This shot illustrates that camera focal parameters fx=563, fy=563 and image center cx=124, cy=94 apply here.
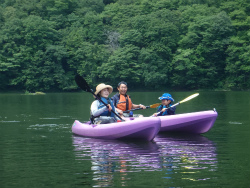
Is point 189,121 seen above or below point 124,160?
above

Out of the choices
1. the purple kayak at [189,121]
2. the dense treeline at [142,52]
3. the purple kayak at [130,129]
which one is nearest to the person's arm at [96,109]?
the purple kayak at [130,129]

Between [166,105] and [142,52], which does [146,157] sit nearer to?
[166,105]

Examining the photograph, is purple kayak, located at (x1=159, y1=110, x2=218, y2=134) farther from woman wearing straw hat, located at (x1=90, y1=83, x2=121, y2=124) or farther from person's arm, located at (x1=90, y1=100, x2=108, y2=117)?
person's arm, located at (x1=90, y1=100, x2=108, y2=117)

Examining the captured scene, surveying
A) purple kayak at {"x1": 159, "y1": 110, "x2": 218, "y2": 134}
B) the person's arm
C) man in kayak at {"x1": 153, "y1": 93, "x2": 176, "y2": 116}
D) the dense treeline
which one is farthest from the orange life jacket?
the dense treeline

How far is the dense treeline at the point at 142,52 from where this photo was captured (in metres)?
56.9

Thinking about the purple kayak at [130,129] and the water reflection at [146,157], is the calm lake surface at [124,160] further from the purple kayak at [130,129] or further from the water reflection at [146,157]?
the purple kayak at [130,129]

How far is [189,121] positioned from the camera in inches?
555

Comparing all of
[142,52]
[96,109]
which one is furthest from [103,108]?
[142,52]

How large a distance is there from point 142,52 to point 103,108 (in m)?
44.9

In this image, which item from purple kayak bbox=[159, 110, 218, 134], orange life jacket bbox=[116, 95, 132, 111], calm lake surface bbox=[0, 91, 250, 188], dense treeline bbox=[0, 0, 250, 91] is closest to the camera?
calm lake surface bbox=[0, 91, 250, 188]

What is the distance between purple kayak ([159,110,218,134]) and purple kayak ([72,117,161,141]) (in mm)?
1452

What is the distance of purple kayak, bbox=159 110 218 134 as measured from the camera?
14031 mm

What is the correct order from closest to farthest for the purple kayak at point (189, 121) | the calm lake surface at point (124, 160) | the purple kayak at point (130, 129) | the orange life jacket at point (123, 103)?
1. the calm lake surface at point (124, 160)
2. the purple kayak at point (130, 129)
3. the purple kayak at point (189, 121)
4. the orange life jacket at point (123, 103)

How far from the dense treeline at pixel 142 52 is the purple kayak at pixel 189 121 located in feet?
137
